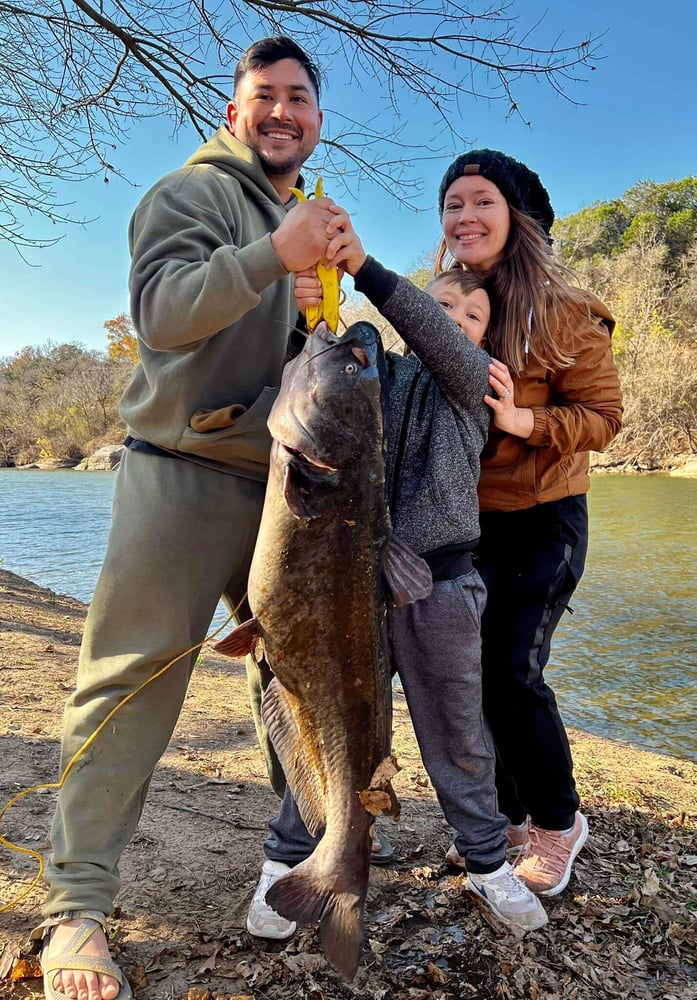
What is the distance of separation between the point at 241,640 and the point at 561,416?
1.61 m

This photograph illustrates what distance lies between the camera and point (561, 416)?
2.96 meters

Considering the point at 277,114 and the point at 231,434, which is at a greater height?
the point at 277,114

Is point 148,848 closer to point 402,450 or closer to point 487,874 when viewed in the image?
point 487,874

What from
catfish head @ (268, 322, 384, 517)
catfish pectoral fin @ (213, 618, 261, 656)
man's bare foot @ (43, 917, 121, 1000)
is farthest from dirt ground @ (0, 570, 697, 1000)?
catfish head @ (268, 322, 384, 517)

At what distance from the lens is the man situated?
7.61 feet

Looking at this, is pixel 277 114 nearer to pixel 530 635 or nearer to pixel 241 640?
pixel 241 640

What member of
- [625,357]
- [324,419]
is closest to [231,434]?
[324,419]

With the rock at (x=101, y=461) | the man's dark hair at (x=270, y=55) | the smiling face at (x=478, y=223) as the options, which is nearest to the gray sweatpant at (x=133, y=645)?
the smiling face at (x=478, y=223)

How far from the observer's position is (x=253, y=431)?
256 centimetres

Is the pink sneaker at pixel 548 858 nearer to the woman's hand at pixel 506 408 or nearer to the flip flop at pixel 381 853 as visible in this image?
the flip flop at pixel 381 853

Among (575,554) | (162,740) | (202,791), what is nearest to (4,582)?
(202,791)

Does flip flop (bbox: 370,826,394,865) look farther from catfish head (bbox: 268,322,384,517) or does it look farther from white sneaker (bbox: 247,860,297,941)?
catfish head (bbox: 268,322,384,517)

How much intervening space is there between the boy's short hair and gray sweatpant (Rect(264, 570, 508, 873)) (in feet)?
3.96

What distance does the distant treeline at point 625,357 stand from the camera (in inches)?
1326
